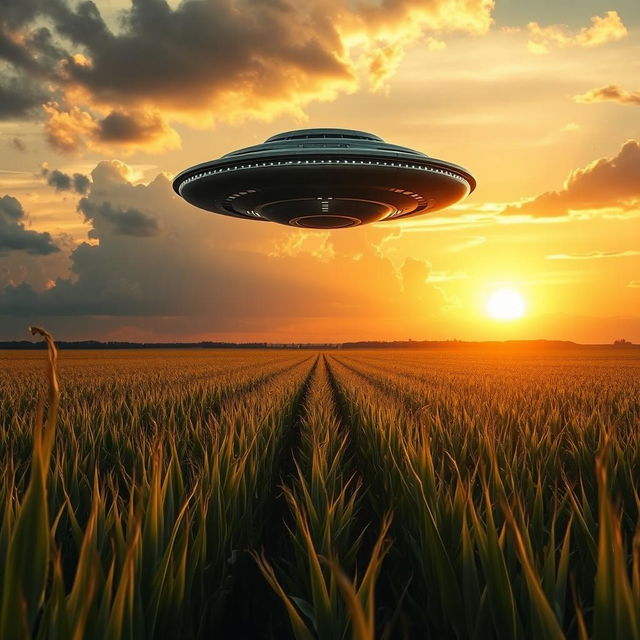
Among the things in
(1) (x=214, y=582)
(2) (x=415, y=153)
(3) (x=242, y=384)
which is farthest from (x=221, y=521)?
(2) (x=415, y=153)

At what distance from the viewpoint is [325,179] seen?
27.1 meters

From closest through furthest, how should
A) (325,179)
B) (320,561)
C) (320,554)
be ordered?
(320,554) → (320,561) → (325,179)

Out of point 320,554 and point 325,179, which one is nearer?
point 320,554

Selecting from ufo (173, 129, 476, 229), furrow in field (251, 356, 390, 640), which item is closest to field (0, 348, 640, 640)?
furrow in field (251, 356, 390, 640)

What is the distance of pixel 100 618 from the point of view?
1.44 meters

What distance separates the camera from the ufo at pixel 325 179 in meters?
25.9

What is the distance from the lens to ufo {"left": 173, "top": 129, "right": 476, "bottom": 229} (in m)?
25.9

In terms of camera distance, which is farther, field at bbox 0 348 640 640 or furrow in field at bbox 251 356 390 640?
furrow in field at bbox 251 356 390 640

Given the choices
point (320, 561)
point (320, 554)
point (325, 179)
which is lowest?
point (320, 561)

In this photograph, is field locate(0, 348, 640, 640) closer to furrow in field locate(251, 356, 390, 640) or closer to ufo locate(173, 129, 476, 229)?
furrow in field locate(251, 356, 390, 640)

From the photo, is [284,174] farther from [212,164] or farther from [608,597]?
[608,597]

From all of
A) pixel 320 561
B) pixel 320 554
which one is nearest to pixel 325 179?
pixel 320 561

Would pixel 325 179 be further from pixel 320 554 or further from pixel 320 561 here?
pixel 320 554

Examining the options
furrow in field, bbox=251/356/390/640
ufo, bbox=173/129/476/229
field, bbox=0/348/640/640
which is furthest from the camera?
ufo, bbox=173/129/476/229
